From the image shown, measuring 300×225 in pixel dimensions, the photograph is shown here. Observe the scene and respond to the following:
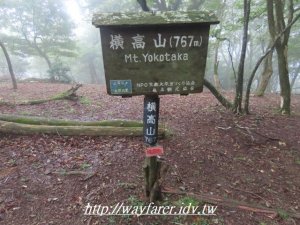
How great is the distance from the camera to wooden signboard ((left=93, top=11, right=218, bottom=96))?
3029mm

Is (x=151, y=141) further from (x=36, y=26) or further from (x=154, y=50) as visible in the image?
(x=36, y=26)

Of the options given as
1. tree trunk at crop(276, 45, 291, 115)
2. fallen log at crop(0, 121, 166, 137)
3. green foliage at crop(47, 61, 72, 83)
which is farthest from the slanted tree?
green foliage at crop(47, 61, 72, 83)

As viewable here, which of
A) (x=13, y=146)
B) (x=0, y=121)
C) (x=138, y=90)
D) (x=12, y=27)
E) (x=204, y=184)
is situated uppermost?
(x=12, y=27)

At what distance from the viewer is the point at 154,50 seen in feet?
10.4

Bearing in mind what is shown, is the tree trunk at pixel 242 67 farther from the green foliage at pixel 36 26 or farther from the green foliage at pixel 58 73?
the green foliage at pixel 36 26

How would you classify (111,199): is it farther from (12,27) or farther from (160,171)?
(12,27)

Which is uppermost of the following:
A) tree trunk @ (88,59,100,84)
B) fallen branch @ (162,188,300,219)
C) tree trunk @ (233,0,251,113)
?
tree trunk @ (233,0,251,113)

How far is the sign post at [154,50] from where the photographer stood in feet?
9.94

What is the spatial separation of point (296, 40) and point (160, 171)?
19582 millimetres

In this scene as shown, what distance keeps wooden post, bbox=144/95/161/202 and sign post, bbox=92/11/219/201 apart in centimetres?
29

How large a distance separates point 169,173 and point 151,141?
1.27 m

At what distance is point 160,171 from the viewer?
395 centimetres

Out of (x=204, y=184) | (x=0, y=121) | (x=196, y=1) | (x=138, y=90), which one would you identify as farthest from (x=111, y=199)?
(x=196, y=1)

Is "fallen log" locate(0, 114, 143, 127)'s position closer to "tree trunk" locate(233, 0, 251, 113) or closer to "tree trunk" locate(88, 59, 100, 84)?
"tree trunk" locate(233, 0, 251, 113)
